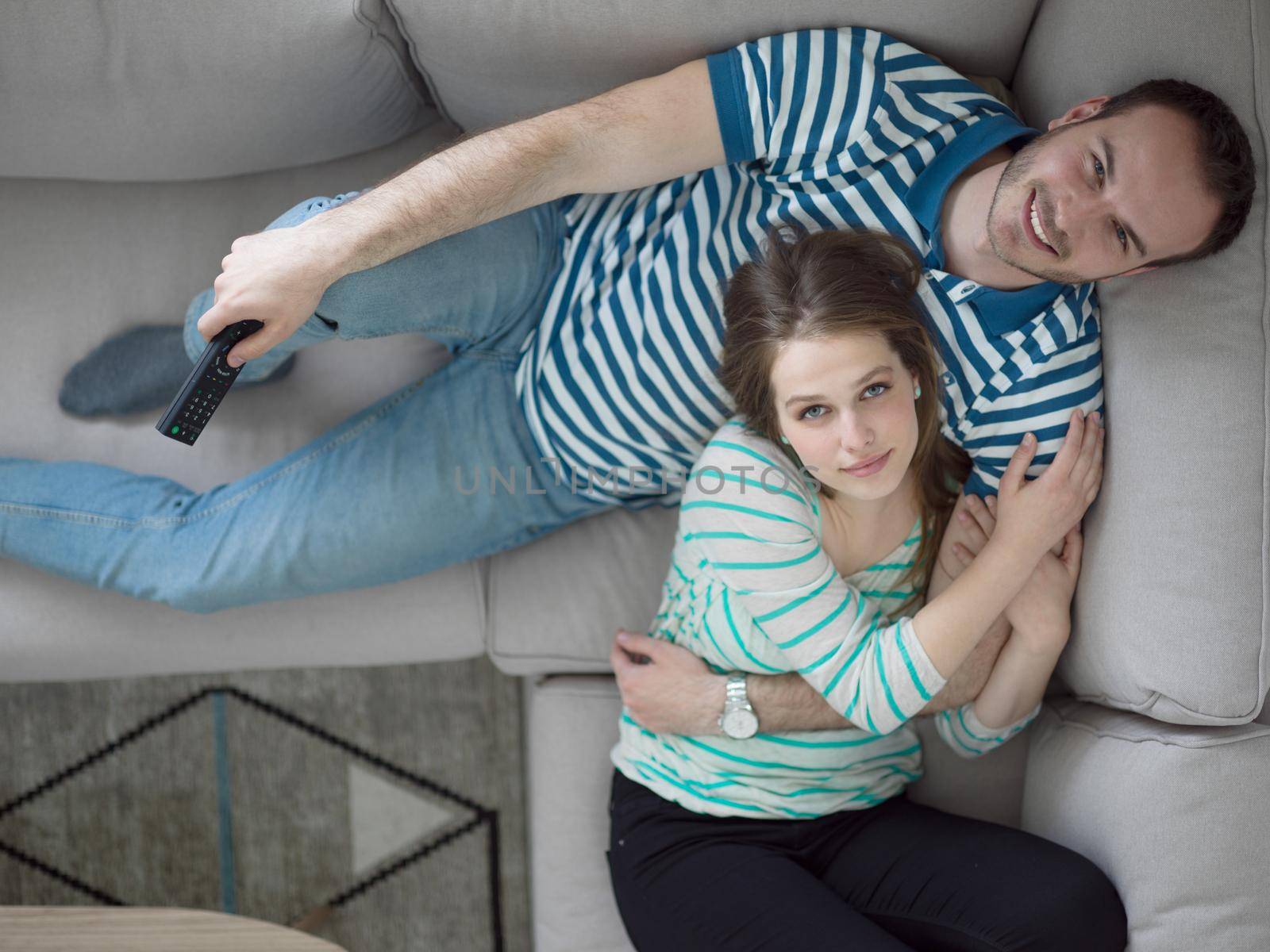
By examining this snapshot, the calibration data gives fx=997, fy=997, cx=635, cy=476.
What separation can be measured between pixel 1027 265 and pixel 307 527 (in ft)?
3.29

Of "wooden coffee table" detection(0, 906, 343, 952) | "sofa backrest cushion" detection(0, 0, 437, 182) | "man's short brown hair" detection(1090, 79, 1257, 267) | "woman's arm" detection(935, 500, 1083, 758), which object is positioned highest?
"sofa backrest cushion" detection(0, 0, 437, 182)

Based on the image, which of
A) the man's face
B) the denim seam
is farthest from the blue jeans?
the man's face

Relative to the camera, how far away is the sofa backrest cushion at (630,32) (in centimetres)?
125

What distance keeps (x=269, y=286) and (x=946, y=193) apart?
83cm

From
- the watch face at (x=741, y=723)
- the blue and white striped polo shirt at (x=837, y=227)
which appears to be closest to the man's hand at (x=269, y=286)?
the blue and white striped polo shirt at (x=837, y=227)

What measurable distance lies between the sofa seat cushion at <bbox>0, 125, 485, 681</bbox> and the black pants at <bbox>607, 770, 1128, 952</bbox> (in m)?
0.44

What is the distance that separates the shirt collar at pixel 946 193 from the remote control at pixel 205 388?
831 mm

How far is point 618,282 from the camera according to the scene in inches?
54.7

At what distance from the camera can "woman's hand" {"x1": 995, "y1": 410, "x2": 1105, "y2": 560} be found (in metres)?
1.24

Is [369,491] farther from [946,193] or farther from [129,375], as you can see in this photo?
[946,193]

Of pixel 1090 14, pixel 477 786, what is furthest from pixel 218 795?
pixel 1090 14

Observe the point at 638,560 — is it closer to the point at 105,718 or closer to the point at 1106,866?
the point at 1106,866

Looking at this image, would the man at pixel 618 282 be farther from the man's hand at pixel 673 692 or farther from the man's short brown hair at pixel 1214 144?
the man's hand at pixel 673 692

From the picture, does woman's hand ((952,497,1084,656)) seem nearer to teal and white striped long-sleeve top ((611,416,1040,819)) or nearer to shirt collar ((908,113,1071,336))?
teal and white striped long-sleeve top ((611,416,1040,819))
